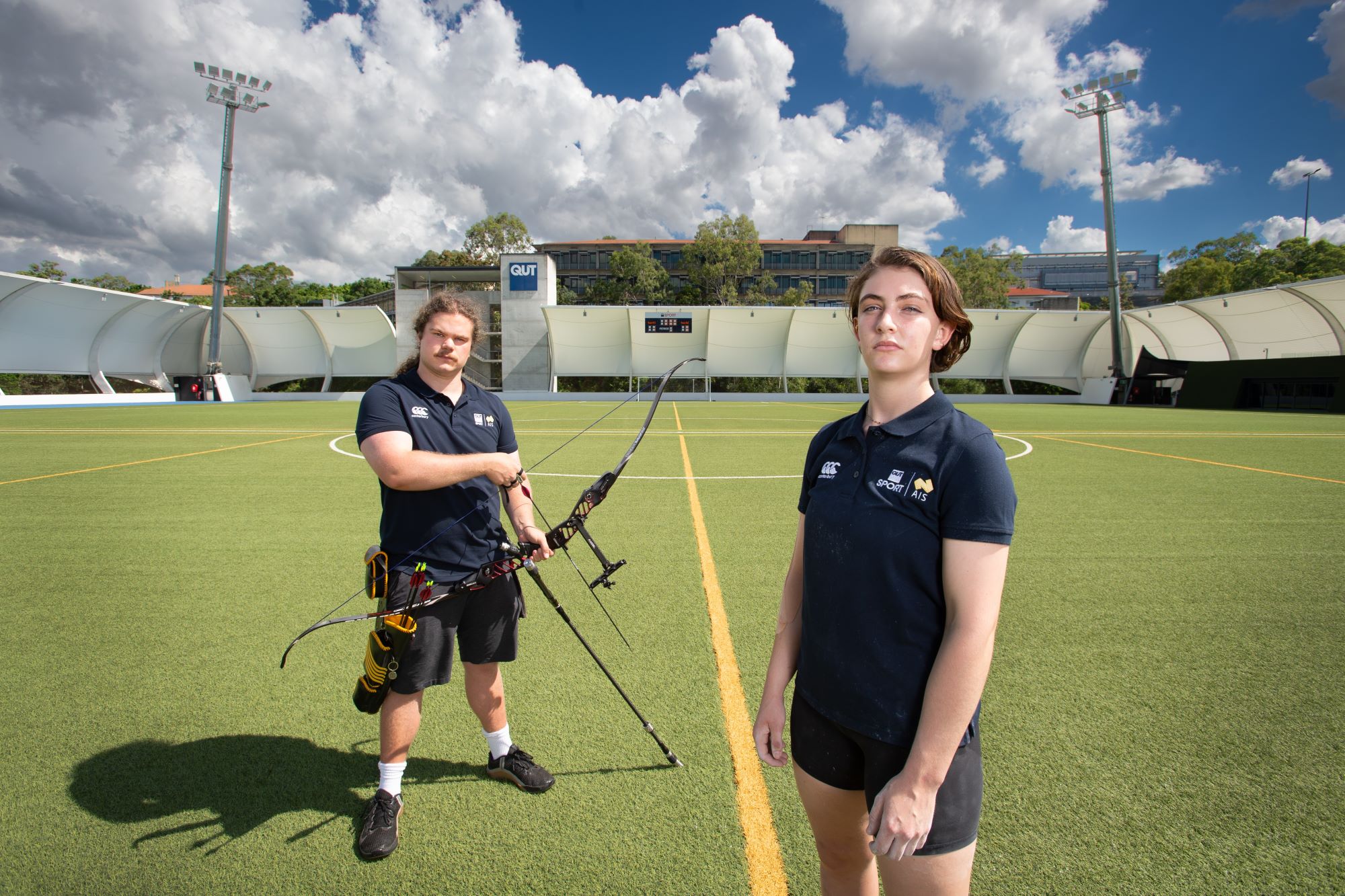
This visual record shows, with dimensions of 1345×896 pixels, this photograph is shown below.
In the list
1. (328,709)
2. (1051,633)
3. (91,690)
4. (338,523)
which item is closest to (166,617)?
(91,690)

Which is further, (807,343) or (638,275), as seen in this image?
(638,275)

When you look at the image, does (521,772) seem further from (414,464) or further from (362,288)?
(362,288)

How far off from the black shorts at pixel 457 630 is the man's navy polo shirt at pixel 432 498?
0.11 meters

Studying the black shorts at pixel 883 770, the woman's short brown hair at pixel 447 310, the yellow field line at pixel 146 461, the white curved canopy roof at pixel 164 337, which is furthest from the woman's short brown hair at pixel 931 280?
the white curved canopy roof at pixel 164 337

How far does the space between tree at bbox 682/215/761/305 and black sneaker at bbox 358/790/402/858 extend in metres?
64.3

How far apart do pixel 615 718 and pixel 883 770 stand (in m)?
1.95

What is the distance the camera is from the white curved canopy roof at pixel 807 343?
38531 mm

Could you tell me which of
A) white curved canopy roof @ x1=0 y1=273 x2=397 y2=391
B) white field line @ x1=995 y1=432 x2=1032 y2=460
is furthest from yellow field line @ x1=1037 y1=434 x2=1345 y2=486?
white curved canopy roof @ x1=0 y1=273 x2=397 y2=391

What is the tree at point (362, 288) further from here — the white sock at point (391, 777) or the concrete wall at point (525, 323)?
the white sock at point (391, 777)

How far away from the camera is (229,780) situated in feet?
8.52

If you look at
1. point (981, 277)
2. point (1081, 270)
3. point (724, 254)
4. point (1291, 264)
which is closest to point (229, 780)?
point (724, 254)

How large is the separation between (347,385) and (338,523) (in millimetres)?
39644

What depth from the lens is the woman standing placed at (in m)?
1.25

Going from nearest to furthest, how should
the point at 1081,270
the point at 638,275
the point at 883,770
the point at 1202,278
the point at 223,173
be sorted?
1. the point at 883,770
2. the point at 223,173
3. the point at 1202,278
4. the point at 638,275
5. the point at 1081,270
